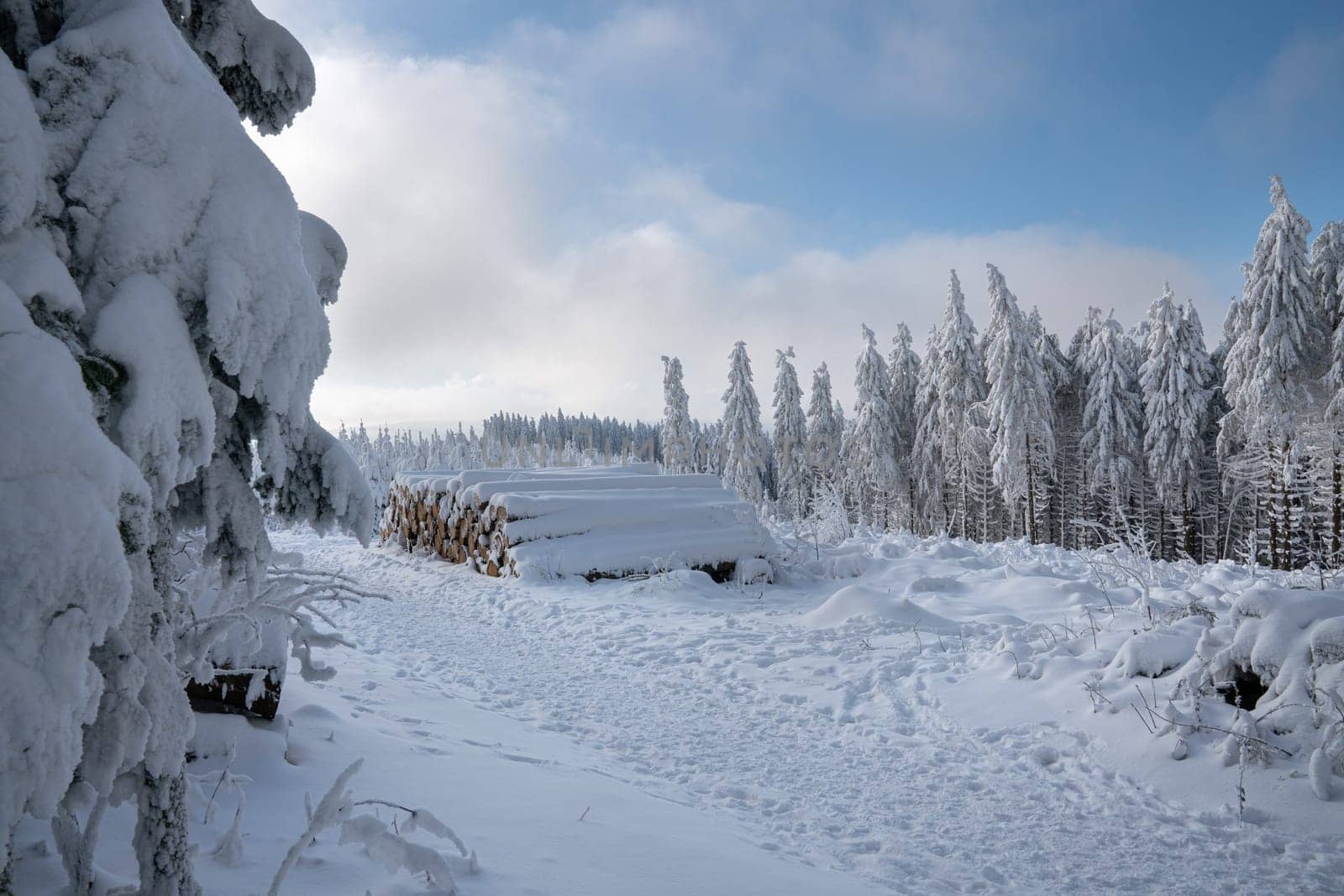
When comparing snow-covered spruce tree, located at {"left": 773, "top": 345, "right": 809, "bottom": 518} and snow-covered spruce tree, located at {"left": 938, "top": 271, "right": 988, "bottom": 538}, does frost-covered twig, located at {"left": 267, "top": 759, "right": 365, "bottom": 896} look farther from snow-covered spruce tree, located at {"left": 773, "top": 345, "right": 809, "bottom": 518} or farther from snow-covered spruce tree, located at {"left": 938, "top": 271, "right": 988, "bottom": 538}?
snow-covered spruce tree, located at {"left": 773, "top": 345, "right": 809, "bottom": 518}

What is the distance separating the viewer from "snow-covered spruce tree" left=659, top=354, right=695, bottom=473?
125 feet

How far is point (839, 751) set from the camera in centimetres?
434

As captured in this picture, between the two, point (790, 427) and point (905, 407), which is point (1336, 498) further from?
point (790, 427)

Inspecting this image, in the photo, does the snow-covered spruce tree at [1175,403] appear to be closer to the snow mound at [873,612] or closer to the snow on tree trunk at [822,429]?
the snow on tree trunk at [822,429]

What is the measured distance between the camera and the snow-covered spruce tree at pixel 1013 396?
25.2m

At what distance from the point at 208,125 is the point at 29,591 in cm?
133

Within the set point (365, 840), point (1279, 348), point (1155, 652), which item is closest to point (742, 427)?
point (1279, 348)

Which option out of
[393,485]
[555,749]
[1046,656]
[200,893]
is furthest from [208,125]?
[393,485]

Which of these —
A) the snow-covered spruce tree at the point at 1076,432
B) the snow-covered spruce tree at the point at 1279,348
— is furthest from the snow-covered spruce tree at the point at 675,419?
the snow-covered spruce tree at the point at 1279,348

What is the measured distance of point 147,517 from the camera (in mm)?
1551

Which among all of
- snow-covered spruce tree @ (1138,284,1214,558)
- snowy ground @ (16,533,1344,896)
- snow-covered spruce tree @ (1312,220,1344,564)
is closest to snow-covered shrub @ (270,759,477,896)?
→ snowy ground @ (16,533,1344,896)

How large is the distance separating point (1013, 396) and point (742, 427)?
12.7 m

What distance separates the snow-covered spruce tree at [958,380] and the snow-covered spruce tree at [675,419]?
13.9m

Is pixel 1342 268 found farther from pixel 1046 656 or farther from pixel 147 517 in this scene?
pixel 147 517
